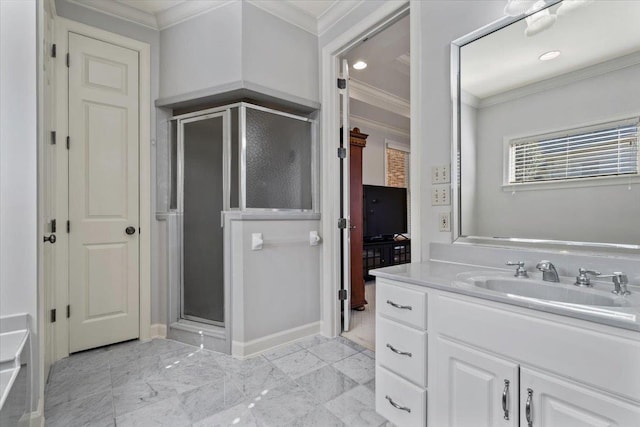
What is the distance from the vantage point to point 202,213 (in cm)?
258

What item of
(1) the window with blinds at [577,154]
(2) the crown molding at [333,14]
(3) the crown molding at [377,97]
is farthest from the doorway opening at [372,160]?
(1) the window with blinds at [577,154]

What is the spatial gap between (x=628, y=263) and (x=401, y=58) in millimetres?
2920

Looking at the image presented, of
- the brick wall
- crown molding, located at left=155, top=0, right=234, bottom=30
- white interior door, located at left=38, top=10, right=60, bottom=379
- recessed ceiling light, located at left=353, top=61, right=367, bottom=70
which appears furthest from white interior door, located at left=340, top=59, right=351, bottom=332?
the brick wall

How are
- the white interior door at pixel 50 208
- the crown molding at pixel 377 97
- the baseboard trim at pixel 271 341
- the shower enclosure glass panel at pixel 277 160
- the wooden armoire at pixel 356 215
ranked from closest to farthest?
the white interior door at pixel 50 208, the baseboard trim at pixel 271 341, the shower enclosure glass panel at pixel 277 160, the wooden armoire at pixel 356 215, the crown molding at pixel 377 97

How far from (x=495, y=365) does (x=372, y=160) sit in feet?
14.7

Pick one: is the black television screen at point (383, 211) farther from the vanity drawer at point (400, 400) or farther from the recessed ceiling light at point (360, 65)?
the vanity drawer at point (400, 400)

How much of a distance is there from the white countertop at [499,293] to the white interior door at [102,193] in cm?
220

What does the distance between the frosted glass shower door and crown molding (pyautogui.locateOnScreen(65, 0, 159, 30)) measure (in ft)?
2.92

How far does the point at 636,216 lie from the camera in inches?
46.5

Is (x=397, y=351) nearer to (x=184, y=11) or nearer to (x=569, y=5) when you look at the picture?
(x=569, y=5)

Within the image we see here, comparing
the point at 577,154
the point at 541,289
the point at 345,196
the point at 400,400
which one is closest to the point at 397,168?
the point at 345,196

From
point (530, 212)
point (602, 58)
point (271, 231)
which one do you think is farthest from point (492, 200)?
point (271, 231)

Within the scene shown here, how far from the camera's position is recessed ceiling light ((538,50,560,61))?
139 centimetres

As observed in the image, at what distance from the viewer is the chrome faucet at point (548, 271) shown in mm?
1263
